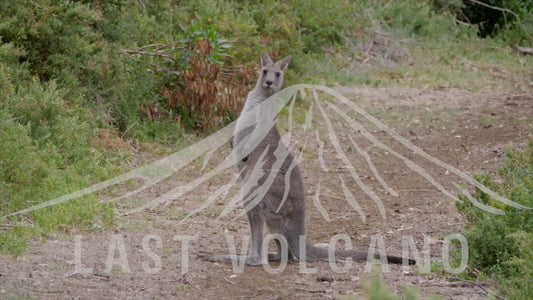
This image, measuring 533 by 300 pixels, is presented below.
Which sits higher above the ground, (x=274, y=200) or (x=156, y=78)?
(x=156, y=78)

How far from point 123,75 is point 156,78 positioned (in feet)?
2.86

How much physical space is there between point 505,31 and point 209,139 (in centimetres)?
1162

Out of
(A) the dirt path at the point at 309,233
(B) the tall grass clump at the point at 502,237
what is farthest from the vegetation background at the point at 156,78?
(A) the dirt path at the point at 309,233

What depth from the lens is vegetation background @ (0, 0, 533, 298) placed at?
6.80 m

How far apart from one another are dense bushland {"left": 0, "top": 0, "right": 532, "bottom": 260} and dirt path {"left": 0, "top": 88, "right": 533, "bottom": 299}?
0.56 meters

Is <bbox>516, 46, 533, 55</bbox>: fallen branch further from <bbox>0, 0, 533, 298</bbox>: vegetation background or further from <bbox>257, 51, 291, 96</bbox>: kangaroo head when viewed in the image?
<bbox>257, 51, 291, 96</bbox>: kangaroo head

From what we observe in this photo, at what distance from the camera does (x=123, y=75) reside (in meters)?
10.0

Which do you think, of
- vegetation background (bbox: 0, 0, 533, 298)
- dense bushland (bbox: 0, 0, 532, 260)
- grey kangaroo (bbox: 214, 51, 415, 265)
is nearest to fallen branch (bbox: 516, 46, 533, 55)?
vegetation background (bbox: 0, 0, 533, 298)

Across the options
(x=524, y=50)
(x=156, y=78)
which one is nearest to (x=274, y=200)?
(x=156, y=78)

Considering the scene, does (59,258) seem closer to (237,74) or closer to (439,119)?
(237,74)

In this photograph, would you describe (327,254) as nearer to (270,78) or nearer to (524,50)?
(270,78)

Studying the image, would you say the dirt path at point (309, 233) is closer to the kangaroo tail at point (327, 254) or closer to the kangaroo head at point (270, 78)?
the kangaroo tail at point (327, 254)

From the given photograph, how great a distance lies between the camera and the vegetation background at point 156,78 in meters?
6.80

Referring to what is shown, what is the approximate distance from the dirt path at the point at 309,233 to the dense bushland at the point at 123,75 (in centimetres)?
56
